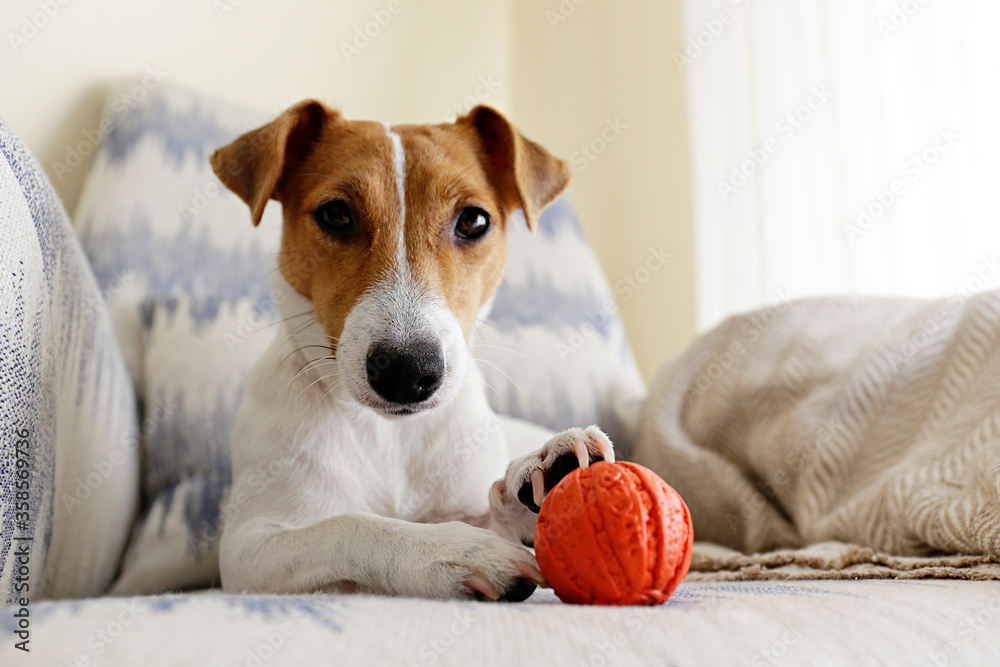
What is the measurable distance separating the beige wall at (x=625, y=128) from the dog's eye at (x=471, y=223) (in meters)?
2.04

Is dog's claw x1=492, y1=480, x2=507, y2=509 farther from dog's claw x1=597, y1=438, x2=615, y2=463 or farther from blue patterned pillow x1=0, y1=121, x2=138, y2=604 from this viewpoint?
blue patterned pillow x1=0, y1=121, x2=138, y2=604

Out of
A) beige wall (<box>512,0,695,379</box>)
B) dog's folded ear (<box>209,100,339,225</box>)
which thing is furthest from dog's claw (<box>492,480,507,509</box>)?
beige wall (<box>512,0,695,379</box>)

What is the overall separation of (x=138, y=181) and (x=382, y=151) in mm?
873

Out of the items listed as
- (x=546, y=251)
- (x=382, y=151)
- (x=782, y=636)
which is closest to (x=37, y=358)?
(x=382, y=151)

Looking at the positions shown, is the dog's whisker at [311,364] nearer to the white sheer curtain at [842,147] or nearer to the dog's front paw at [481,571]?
the dog's front paw at [481,571]

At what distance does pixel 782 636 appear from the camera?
0.60 meters

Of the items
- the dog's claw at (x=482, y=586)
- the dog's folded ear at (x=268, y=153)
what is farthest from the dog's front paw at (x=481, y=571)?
the dog's folded ear at (x=268, y=153)

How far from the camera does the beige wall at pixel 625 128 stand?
10.3 ft

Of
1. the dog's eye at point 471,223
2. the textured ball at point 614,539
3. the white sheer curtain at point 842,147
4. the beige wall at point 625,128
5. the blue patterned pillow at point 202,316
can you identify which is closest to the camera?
the textured ball at point 614,539

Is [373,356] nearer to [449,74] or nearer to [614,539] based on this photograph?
[614,539]

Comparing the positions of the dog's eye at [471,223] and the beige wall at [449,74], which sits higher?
the beige wall at [449,74]

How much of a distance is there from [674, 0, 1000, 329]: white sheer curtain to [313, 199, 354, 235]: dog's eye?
186 centimetres

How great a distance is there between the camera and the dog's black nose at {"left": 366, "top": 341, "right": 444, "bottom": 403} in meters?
0.95

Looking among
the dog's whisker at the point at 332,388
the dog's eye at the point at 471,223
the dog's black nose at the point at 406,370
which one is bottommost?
the dog's whisker at the point at 332,388
